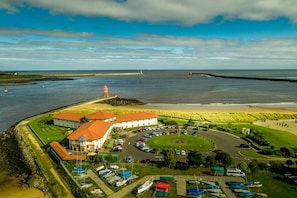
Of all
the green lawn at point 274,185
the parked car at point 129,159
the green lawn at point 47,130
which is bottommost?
the green lawn at point 274,185

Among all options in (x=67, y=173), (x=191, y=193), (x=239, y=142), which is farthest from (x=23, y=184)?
(x=239, y=142)

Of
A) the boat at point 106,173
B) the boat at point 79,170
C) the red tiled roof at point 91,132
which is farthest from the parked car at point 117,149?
the boat at point 79,170

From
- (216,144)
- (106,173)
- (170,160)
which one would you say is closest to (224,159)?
(170,160)

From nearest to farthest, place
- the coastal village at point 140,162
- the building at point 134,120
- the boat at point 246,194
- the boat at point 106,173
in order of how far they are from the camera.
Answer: the boat at point 246,194 < the coastal village at point 140,162 < the boat at point 106,173 < the building at point 134,120

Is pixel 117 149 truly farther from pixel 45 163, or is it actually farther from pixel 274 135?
pixel 274 135

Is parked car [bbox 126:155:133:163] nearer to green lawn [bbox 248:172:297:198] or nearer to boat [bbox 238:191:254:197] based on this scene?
boat [bbox 238:191:254:197]

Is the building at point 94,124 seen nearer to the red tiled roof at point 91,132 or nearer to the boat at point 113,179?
the red tiled roof at point 91,132

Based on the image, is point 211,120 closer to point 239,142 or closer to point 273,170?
point 239,142
